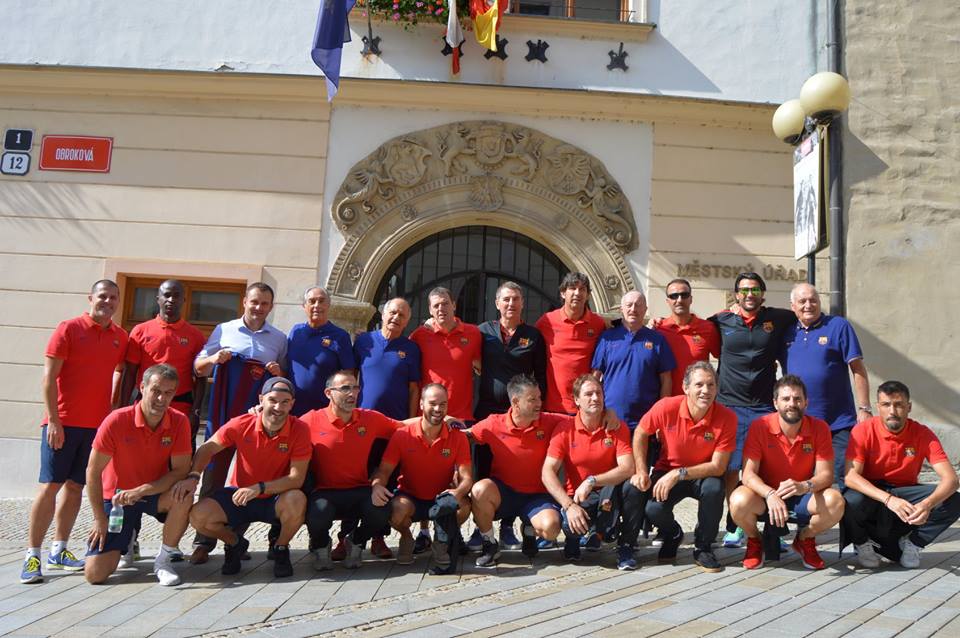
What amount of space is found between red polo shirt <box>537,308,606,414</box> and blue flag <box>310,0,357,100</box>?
375cm

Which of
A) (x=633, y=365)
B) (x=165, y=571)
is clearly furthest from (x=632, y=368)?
(x=165, y=571)

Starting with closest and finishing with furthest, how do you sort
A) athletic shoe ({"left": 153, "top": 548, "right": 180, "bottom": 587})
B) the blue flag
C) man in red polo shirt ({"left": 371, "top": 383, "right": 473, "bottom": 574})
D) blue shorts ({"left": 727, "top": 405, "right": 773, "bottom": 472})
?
athletic shoe ({"left": 153, "top": 548, "right": 180, "bottom": 587}) → man in red polo shirt ({"left": 371, "top": 383, "right": 473, "bottom": 574}) → blue shorts ({"left": 727, "top": 405, "right": 773, "bottom": 472}) → the blue flag

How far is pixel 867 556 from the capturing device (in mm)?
5055

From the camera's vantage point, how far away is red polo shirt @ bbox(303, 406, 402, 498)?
17.1 feet

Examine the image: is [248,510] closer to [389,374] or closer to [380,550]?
[380,550]

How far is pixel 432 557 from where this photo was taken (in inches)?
203

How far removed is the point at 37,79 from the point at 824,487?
8.58m

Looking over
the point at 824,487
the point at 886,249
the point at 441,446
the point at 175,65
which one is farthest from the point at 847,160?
the point at 175,65

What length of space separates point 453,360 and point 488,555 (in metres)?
1.40

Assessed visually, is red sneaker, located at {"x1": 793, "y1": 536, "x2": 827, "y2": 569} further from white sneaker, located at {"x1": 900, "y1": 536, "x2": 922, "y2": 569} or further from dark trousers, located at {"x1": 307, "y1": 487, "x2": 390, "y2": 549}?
dark trousers, located at {"x1": 307, "y1": 487, "x2": 390, "y2": 549}

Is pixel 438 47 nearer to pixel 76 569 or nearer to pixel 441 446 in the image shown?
pixel 441 446

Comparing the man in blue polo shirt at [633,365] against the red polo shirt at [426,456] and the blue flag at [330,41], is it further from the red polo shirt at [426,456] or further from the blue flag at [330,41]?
the blue flag at [330,41]

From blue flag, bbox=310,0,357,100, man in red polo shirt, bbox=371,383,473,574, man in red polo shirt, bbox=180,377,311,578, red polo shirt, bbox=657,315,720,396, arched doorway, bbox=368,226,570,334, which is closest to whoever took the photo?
man in red polo shirt, bbox=180,377,311,578

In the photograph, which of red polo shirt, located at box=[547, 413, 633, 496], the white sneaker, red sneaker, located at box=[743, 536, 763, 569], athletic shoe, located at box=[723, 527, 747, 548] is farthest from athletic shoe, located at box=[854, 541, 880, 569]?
red polo shirt, located at box=[547, 413, 633, 496]
